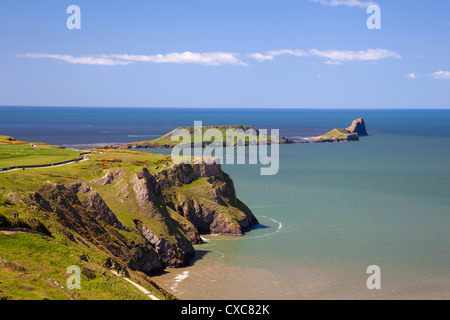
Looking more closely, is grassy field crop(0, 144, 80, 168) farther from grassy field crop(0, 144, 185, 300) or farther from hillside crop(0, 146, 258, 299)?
grassy field crop(0, 144, 185, 300)

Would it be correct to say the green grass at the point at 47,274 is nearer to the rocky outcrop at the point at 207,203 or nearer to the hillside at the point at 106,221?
the hillside at the point at 106,221

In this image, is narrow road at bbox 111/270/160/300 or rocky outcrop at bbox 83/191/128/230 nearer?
narrow road at bbox 111/270/160/300

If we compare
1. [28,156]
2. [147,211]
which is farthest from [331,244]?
[28,156]

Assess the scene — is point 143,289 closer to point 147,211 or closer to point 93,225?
point 93,225

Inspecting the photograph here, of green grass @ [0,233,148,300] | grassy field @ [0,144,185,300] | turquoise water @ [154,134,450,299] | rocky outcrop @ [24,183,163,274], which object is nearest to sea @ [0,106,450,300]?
turquoise water @ [154,134,450,299]

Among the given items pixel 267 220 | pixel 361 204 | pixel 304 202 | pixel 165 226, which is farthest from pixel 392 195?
pixel 165 226

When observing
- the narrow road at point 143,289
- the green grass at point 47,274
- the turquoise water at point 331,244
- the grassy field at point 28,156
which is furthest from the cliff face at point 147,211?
the grassy field at point 28,156

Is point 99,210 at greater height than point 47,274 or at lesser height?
lesser
